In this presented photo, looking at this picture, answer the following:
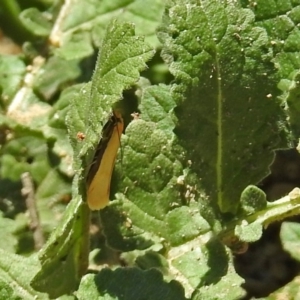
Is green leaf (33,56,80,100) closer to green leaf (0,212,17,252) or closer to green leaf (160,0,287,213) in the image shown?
green leaf (0,212,17,252)

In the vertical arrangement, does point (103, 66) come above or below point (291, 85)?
above

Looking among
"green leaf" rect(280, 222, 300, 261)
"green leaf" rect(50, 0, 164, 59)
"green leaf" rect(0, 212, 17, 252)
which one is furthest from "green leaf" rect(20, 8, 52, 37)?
"green leaf" rect(280, 222, 300, 261)

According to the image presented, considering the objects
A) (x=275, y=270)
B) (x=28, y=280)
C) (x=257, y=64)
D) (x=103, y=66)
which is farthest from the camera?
(x=275, y=270)

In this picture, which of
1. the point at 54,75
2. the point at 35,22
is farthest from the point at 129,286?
the point at 35,22

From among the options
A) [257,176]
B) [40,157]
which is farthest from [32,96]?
[257,176]

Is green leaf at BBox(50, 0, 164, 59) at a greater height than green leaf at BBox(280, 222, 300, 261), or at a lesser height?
greater

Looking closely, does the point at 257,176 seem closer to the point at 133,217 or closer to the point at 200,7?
the point at 133,217

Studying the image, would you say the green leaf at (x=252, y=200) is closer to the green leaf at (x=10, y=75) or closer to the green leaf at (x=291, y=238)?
the green leaf at (x=291, y=238)
